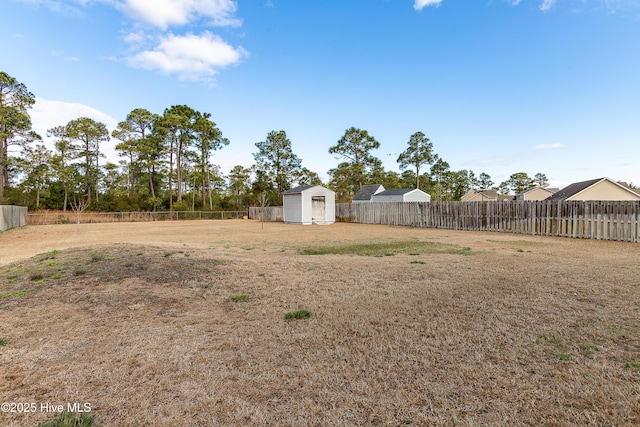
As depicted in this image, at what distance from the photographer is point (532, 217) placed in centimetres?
1448

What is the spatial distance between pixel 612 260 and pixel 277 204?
114ft

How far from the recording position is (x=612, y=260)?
23.9ft

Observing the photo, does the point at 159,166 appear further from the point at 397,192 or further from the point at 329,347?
the point at 329,347

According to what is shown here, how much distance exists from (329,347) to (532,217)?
15185mm

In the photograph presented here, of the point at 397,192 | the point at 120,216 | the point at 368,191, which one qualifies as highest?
the point at 368,191

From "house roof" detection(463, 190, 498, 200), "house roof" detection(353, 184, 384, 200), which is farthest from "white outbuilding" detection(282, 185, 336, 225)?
"house roof" detection(463, 190, 498, 200)

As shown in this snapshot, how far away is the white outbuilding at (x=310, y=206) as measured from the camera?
25656 mm

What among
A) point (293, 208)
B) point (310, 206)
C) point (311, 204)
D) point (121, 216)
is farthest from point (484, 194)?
point (121, 216)

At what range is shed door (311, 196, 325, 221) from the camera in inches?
1029

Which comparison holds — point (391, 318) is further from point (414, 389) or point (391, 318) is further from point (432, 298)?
point (414, 389)

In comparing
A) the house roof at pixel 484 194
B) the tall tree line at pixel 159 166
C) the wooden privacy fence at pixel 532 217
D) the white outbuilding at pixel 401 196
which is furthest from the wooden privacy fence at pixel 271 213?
the house roof at pixel 484 194

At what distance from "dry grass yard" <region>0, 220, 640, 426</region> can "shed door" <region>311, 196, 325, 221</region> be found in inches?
793

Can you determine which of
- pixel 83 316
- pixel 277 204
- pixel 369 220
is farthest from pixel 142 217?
pixel 83 316

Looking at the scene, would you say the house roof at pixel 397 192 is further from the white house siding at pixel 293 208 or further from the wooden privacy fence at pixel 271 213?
the white house siding at pixel 293 208
